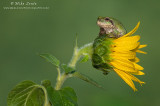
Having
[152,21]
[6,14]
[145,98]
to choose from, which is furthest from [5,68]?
[152,21]

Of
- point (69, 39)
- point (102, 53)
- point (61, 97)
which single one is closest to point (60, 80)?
point (61, 97)

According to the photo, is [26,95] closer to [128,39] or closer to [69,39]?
[128,39]

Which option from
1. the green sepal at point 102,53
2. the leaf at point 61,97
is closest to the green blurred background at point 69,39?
the green sepal at point 102,53

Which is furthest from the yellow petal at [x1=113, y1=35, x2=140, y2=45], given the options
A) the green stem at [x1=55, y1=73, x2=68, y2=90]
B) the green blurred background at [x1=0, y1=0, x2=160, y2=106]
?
the green blurred background at [x1=0, y1=0, x2=160, y2=106]

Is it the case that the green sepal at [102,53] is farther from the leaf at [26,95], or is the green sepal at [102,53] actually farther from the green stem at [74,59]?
the leaf at [26,95]

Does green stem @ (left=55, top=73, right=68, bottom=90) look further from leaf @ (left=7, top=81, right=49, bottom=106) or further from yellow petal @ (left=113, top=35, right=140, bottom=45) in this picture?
yellow petal @ (left=113, top=35, right=140, bottom=45)

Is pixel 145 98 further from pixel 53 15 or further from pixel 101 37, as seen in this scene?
pixel 101 37
